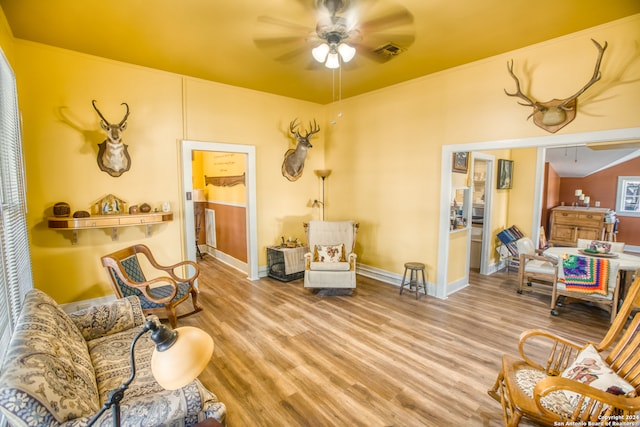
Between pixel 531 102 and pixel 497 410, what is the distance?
305 cm

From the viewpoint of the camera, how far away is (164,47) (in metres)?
3.29

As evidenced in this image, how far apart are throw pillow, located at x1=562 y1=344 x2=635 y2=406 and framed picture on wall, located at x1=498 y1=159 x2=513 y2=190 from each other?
13.7 feet

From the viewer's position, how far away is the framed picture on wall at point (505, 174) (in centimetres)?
543

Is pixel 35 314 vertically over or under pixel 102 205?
under

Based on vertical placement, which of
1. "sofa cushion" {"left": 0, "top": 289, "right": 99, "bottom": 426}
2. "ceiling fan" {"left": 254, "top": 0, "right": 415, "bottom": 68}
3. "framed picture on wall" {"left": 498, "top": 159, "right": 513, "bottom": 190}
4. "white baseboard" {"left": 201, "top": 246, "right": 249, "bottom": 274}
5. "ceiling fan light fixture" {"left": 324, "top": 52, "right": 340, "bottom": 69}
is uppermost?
"ceiling fan" {"left": 254, "top": 0, "right": 415, "bottom": 68}

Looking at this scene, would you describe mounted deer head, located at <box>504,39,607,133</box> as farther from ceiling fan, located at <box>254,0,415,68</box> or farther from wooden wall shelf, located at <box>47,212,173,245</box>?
wooden wall shelf, located at <box>47,212,173,245</box>

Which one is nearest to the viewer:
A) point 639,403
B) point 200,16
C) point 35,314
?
point 639,403

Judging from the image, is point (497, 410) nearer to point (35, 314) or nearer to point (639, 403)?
point (639, 403)

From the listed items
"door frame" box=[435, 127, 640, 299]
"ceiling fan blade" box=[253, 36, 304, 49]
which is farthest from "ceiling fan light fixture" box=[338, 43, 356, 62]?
"door frame" box=[435, 127, 640, 299]

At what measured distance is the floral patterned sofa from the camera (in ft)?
3.84

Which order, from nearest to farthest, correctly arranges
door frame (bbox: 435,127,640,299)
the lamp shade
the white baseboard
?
the lamp shade, door frame (bbox: 435,127,640,299), the white baseboard

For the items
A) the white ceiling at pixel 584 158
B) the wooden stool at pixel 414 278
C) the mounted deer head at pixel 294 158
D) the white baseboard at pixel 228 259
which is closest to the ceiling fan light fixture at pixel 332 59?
the mounted deer head at pixel 294 158

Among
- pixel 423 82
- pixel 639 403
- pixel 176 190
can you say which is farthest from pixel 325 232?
pixel 639 403

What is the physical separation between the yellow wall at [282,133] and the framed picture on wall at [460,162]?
276mm
